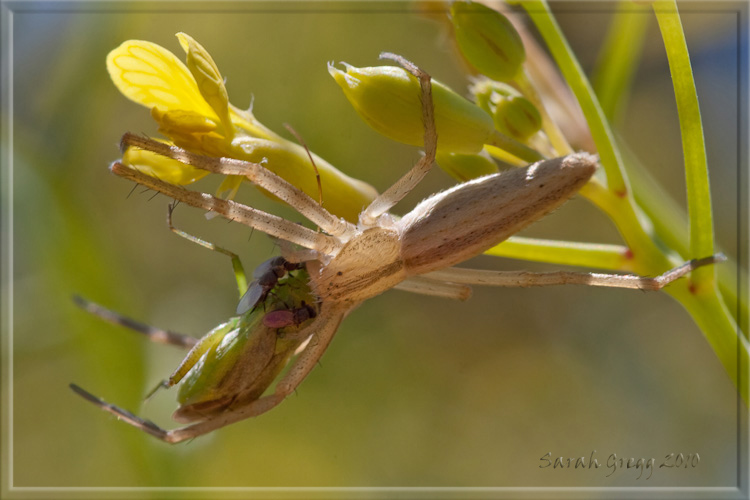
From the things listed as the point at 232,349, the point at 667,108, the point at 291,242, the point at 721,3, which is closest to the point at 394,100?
the point at 291,242

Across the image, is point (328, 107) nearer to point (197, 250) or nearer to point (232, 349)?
point (197, 250)

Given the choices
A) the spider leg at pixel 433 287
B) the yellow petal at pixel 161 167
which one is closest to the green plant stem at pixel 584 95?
the spider leg at pixel 433 287

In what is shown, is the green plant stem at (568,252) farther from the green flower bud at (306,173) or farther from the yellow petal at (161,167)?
the yellow petal at (161,167)

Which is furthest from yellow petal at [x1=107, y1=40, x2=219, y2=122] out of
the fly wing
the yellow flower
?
the fly wing

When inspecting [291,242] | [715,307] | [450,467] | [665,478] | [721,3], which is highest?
[721,3]

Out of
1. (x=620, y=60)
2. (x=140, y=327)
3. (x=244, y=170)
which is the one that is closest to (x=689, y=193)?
(x=620, y=60)

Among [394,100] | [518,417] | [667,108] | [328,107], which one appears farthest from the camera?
[667,108]
